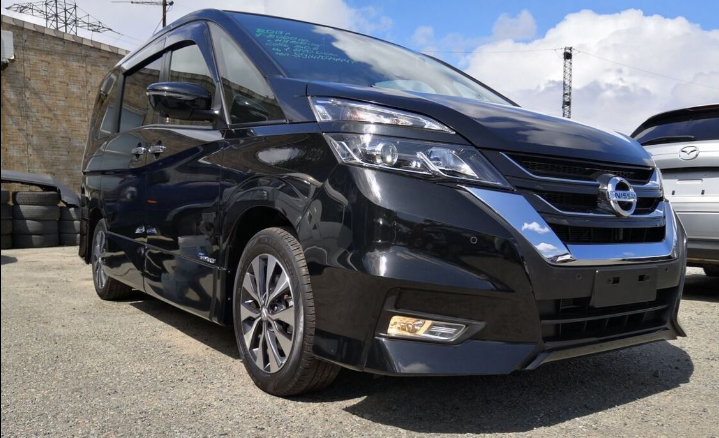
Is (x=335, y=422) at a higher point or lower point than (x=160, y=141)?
lower

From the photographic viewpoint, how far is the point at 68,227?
1048cm

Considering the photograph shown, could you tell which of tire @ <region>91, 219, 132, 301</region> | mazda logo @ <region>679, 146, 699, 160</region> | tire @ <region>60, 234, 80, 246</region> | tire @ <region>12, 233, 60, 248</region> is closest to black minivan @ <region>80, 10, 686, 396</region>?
tire @ <region>91, 219, 132, 301</region>

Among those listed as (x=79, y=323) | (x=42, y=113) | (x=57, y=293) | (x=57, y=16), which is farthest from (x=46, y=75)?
(x=79, y=323)

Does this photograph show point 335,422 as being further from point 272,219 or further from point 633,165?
point 633,165

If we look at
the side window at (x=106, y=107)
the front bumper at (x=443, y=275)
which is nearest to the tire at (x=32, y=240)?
the side window at (x=106, y=107)

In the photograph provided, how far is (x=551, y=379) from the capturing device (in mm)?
3010

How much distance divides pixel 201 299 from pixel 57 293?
2973 millimetres

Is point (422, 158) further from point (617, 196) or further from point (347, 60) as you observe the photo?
point (347, 60)

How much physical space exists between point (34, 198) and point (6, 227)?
65cm

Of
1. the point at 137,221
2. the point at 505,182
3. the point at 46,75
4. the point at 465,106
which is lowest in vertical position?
the point at 137,221

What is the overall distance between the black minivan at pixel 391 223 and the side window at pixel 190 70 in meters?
0.02

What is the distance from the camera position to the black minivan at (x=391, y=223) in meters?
2.24

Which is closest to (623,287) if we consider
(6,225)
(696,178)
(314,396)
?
(314,396)

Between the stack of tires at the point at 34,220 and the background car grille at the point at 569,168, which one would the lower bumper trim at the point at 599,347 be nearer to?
the background car grille at the point at 569,168
